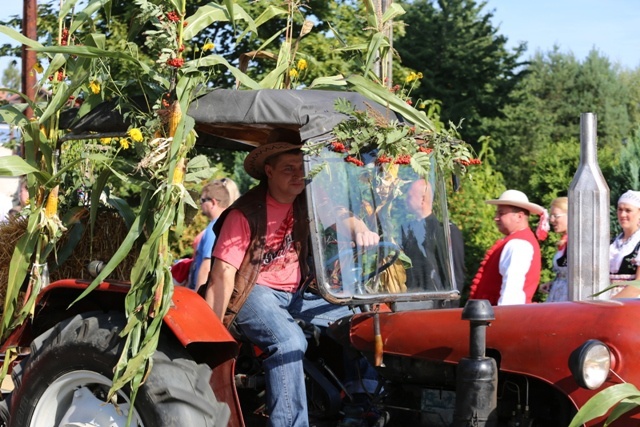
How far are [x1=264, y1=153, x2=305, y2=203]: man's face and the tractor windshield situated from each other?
0.50 m

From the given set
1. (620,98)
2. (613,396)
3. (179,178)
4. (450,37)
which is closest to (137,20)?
(179,178)

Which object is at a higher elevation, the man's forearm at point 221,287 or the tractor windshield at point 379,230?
the tractor windshield at point 379,230

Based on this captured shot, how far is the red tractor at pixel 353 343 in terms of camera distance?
135 inches

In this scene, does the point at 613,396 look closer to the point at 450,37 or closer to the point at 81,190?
the point at 81,190

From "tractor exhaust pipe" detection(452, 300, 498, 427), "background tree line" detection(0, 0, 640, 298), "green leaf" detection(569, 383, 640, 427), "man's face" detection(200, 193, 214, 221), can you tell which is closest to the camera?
"green leaf" detection(569, 383, 640, 427)

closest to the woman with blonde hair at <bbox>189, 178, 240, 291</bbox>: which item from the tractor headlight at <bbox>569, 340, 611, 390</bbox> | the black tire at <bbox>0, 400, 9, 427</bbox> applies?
the black tire at <bbox>0, 400, 9, 427</bbox>

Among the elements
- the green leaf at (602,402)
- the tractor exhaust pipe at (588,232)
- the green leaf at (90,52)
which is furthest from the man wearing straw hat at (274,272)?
the tractor exhaust pipe at (588,232)

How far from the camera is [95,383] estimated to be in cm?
408

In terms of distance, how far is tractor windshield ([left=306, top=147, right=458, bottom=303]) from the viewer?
3.88m

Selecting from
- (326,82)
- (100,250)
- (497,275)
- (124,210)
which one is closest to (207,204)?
(497,275)

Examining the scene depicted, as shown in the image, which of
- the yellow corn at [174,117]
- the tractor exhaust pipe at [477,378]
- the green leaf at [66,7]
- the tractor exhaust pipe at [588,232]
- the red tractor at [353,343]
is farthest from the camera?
the tractor exhaust pipe at [588,232]

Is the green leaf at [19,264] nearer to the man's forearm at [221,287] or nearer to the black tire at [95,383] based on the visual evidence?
the black tire at [95,383]

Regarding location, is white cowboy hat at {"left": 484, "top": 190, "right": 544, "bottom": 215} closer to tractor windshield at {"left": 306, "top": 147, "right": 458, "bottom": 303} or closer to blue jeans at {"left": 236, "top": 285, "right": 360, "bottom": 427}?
tractor windshield at {"left": 306, "top": 147, "right": 458, "bottom": 303}

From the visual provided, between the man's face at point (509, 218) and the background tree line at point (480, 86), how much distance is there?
86 cm
